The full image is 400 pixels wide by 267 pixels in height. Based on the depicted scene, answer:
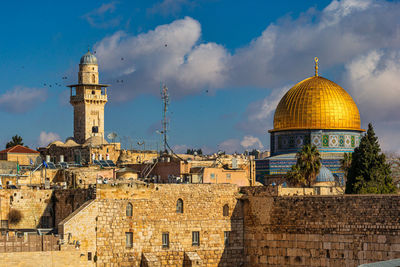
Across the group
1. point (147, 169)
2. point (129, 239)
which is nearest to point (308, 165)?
point (147, 169)

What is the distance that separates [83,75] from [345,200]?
3688cm

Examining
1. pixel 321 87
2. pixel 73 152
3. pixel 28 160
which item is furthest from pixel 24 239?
pixel 321 87

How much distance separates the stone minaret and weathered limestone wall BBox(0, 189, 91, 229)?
28064mm

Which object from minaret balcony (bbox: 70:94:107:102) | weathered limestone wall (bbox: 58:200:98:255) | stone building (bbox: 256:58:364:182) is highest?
minaret balcony (bbox: 70:94:107:102)

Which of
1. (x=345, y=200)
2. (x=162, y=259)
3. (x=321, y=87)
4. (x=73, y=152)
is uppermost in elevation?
(x=321, y=87)

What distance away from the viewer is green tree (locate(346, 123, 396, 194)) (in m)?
38.1

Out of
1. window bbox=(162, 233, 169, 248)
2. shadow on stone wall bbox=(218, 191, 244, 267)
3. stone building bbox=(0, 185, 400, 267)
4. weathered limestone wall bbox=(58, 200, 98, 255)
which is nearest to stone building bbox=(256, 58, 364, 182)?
shadow on stone wall bbox=(218, 191, 244, 267)

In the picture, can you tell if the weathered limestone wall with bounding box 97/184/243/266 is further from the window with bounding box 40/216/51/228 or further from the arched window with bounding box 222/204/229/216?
the window with bounding box 40/216/51/228

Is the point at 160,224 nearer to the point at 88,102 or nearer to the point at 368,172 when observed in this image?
the point at 368,172

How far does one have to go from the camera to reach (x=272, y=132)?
61.2 metres

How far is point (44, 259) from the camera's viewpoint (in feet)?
95.1

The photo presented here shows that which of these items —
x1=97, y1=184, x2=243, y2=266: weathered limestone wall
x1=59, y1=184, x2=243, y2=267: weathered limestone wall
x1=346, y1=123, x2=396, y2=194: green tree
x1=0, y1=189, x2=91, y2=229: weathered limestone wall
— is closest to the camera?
x1=59, y1=184, x2=243, y2=267: weathered limestone wall

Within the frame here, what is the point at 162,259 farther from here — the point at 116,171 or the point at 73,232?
the point at 116,171

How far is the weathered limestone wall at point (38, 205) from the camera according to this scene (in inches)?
1323
